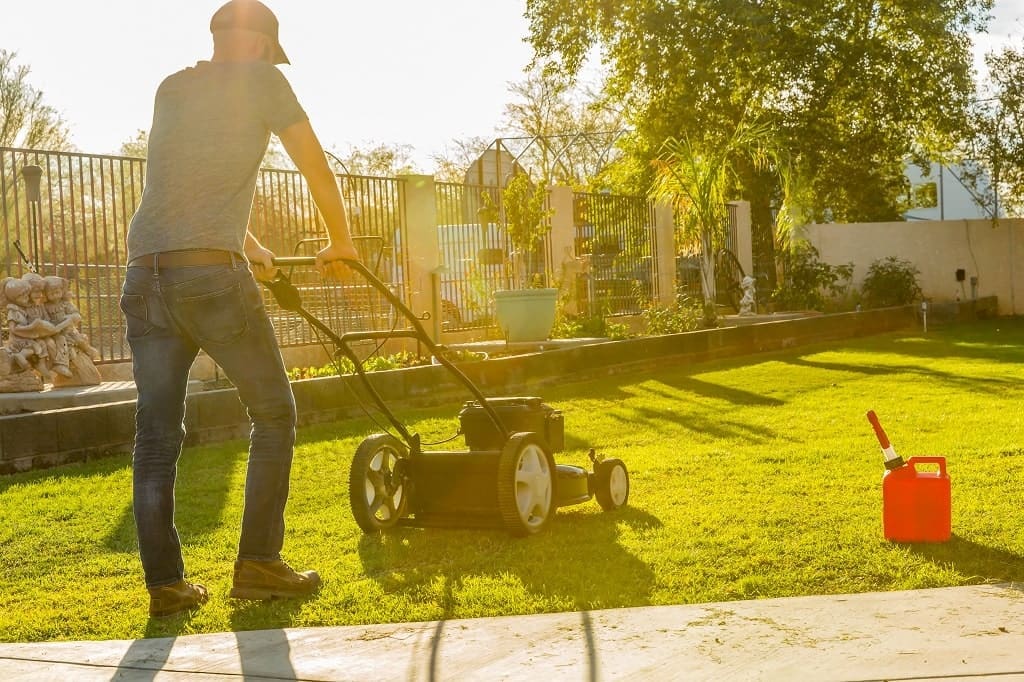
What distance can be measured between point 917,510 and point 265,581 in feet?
7.90

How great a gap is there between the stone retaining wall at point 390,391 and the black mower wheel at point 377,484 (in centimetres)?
32

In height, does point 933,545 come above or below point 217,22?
below

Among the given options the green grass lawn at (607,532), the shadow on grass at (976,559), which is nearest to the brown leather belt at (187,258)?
the green grass lawn at (607,532)

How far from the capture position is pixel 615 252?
1916 centimetres

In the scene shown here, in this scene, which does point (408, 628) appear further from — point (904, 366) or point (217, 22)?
point (904, 366)

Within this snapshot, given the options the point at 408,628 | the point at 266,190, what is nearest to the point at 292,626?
the point at 408,628

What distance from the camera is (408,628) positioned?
151 inches

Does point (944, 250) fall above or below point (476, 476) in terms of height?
above

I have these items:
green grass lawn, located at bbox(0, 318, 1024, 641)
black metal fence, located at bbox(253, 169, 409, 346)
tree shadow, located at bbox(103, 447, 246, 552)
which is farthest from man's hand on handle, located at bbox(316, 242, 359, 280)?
black metal fence, located at bbox(253, 169, 409, 346)

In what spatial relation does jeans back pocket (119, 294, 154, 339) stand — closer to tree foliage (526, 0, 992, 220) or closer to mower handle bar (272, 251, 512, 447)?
mower handle bar (272, 251, 512, 447)

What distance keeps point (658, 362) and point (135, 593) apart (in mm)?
10392

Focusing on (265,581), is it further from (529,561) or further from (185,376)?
(529,561)

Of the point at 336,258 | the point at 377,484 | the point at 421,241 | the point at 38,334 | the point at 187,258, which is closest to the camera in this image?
the point at 187,258

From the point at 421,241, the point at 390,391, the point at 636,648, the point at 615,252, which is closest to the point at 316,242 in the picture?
the point at 390,391
